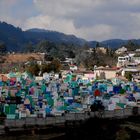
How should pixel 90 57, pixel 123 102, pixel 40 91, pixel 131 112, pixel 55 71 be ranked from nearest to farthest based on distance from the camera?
pixel 131 112 → pixel 123 102 → pixel 40 91 → pixel 55 71 → pixel 90 57

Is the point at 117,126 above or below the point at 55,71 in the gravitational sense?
below

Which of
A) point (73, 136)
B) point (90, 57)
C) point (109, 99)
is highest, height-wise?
point (90, 57)

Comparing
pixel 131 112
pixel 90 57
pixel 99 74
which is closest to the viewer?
pixel 131 112

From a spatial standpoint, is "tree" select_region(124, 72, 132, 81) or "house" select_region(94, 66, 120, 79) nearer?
"tree" select_region(124, 72, 132, 81)

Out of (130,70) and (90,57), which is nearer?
(130,70)

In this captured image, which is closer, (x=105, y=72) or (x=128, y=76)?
(x=128, y=76)

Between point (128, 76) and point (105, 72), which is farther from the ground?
point (105, 72)

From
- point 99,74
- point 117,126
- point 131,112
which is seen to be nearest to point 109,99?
point 131,112

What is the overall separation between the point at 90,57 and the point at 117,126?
47.0m

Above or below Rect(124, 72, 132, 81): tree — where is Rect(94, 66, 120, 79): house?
above

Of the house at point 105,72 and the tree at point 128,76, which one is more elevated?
the house at point 105,72

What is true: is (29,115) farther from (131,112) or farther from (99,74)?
(99,74)

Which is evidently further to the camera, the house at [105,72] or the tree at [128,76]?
the house at [105,72]

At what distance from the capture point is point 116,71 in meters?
49.8
